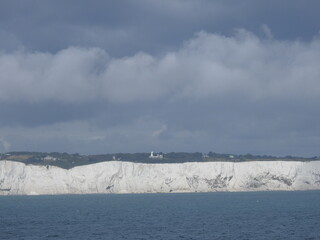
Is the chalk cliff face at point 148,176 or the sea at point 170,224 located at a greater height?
the chalk cliff face at point 148,176

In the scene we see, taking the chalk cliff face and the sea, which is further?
the chalk cliff face

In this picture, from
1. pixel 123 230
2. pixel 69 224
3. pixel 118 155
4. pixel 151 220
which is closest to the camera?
pixel 123 230

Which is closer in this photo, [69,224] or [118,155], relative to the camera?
[69,224]

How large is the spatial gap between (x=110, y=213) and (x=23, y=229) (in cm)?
1791

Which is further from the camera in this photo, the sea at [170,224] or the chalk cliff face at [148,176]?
the chalk cliff face at [148,176]

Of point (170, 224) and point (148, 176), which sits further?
point (148, 176)

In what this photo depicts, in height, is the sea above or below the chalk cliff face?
below

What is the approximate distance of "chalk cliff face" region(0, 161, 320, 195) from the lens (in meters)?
115

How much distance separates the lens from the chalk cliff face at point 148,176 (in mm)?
115375

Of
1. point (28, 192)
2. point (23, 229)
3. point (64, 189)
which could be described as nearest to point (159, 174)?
point (64, 189)

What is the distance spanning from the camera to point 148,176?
117 m

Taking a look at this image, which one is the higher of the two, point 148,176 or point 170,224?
point 148,176

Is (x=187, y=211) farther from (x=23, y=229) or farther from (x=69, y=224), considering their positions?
(x=23, y=229)

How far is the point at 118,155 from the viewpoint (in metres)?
157
